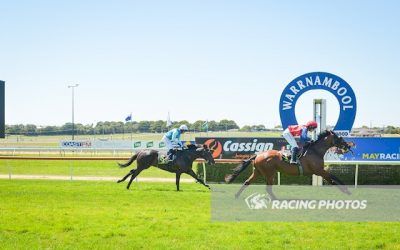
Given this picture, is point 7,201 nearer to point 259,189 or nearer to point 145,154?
point 145,154

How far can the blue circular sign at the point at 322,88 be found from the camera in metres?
12.8

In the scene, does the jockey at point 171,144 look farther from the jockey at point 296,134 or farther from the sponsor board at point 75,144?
the sponsor board at point 75,144

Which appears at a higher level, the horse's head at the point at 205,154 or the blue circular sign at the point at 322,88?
the blue circular sign at the point at 322,88

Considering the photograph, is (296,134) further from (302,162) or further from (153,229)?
(153,229)

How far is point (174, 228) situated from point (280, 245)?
5.29 feet

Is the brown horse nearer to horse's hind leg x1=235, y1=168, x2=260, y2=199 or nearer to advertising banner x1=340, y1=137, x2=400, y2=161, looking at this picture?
horse's hind leg x1=235, y1=168, x2=260, y2=199

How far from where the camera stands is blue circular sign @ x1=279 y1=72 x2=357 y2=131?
12812 mm

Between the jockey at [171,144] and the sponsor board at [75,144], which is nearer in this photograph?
the jockey at [171,144]

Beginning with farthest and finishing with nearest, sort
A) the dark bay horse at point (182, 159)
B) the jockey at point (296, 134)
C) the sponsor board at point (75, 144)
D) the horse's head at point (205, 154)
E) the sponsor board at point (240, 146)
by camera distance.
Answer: the sponsor board at point (75, 144) → the sponsor board at point (240, 146) → the horse's head at point (205, 154) → the dark bay horse at point (182, 159) → the jockey at point (296, 134)

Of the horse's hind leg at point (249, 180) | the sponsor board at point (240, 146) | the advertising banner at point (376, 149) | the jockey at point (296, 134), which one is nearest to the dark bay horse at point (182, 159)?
the sponsor board at point (240, 146)

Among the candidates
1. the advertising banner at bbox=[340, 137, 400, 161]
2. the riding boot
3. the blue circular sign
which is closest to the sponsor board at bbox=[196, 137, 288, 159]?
the blue circular sign

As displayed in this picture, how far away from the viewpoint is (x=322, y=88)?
42.6 ft

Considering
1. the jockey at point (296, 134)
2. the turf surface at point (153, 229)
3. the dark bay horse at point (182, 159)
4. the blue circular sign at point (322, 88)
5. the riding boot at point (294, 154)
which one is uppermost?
the blue circular sign at point (322, 88)

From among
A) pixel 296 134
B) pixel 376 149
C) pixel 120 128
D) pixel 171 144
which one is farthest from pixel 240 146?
pixel 120 128
